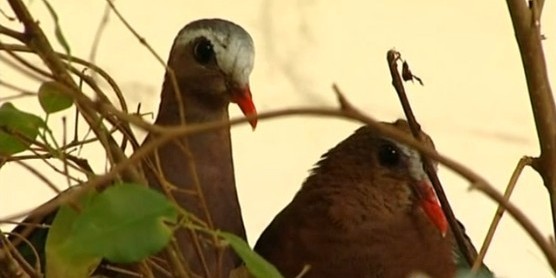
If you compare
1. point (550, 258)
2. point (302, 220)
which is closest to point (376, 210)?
point (302, 220)

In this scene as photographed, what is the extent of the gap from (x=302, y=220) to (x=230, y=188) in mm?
70

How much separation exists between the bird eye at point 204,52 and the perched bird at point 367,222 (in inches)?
6.0

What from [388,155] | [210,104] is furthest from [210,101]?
[388,155]

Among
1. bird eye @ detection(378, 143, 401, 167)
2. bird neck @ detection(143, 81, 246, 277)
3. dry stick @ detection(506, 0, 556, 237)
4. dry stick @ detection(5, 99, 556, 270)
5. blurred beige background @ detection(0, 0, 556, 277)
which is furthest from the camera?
blurred beige background @ detection(0, 0, 556, 277)

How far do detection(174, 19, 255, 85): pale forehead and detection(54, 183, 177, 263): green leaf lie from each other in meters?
0.58

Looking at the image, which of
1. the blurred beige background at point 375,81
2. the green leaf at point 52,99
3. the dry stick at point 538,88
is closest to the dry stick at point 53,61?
the green leaf at point 52,99

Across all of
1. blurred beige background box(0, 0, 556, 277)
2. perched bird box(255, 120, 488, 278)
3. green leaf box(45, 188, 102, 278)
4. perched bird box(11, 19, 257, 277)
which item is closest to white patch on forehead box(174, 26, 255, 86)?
perched bird box(11, 19, 257, 277)

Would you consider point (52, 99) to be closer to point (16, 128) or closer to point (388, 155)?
point (16, 128)

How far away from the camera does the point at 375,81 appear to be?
167 centimetres

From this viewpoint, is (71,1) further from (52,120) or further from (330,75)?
(330,75)

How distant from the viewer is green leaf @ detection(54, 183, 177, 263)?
2.03ft

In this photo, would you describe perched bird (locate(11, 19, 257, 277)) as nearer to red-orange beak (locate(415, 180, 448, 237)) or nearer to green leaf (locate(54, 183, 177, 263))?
red-orange beak (locate(415, 180, 448, 237))

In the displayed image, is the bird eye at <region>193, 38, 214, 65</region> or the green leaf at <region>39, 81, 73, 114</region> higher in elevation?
the green leaf at <region>39, 81, 73, 114</region>

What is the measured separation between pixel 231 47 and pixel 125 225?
0.62 meters
